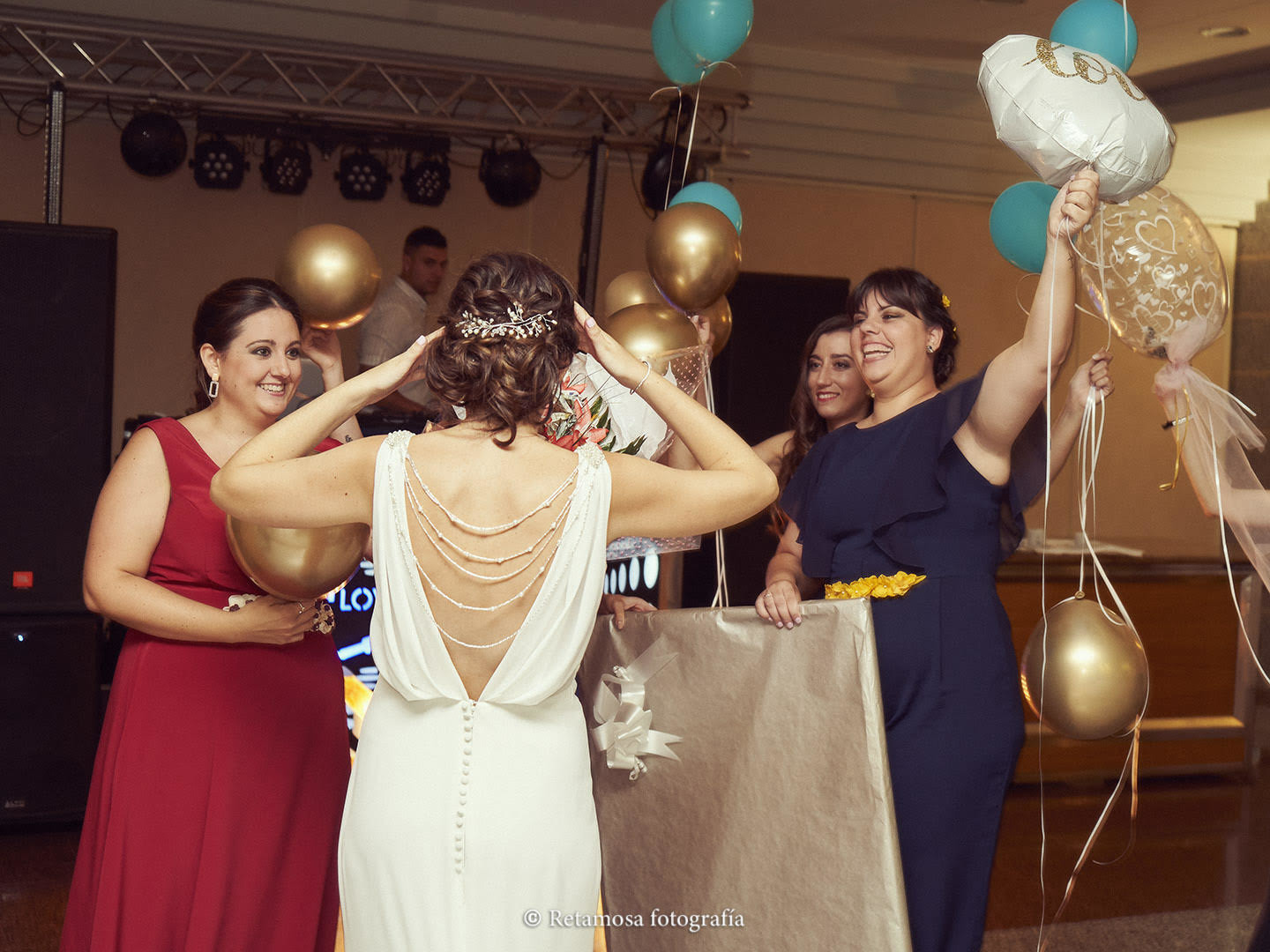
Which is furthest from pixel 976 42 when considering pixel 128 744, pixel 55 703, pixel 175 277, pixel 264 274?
pixel 128 744

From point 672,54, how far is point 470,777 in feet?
7.20

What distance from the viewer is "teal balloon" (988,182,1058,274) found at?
8.11 ft

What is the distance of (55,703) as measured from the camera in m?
4.28

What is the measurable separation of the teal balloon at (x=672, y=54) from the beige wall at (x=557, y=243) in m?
2.47

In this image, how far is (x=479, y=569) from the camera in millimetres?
1687

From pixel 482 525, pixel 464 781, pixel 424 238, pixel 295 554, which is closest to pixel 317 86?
pixel 424 238

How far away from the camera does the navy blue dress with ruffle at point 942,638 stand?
2154 millimetres

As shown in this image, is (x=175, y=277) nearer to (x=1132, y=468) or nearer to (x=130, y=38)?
(x=130, y=38)

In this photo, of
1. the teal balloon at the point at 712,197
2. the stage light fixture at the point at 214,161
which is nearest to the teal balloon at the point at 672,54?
the teal balloon at the point at 712,197

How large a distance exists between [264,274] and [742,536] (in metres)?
2.91

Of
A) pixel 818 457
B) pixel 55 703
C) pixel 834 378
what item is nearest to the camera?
pixel 818 457

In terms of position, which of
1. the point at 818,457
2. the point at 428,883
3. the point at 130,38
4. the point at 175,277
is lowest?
the point at 428,883

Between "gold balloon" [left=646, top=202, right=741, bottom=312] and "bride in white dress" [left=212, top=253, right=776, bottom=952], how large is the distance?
124 cm

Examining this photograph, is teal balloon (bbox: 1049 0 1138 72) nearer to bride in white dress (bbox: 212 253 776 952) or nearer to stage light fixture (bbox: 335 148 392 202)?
bride in white dress (bbox: 212 253 776 952)
